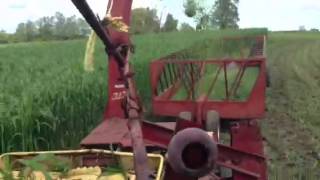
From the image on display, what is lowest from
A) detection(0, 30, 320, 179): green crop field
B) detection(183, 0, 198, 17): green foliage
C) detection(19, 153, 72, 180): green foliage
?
detection(0, 30, 320, 179): green crop field

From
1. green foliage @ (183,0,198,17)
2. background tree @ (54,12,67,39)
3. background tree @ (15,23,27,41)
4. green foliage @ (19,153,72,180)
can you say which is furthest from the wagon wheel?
background tree @ (15,23,27,41)

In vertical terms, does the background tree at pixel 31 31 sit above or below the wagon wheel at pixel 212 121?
above

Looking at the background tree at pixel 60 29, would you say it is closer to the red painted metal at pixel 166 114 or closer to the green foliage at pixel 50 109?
the green foliage at pixel 50 109

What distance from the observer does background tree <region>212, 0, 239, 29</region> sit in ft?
222

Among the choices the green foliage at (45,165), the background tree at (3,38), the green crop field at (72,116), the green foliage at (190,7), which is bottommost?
the green crop field at (72,116)

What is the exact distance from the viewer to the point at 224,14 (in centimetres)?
7531

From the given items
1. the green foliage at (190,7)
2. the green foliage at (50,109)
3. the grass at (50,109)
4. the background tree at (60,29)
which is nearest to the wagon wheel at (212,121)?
the grass at (50,109)

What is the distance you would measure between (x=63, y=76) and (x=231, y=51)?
14.8 meters

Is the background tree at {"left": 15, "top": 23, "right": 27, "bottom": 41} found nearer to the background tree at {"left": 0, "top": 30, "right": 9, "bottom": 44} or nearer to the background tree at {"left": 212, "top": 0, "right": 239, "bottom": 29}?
the background tree at {"left": 0, "top": 30, "right": 9, "bottom": 44}

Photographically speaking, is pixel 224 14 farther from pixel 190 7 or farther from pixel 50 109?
pixel 50 109

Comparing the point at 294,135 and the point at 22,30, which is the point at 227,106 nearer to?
the point at 294,135

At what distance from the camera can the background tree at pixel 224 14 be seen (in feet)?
222

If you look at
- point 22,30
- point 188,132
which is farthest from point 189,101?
point 22,30

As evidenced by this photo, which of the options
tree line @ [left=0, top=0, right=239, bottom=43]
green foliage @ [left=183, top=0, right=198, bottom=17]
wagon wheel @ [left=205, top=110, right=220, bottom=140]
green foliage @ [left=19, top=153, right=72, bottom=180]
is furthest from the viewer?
tree line @ [left=0, top=0, right=239, bottom=43]
